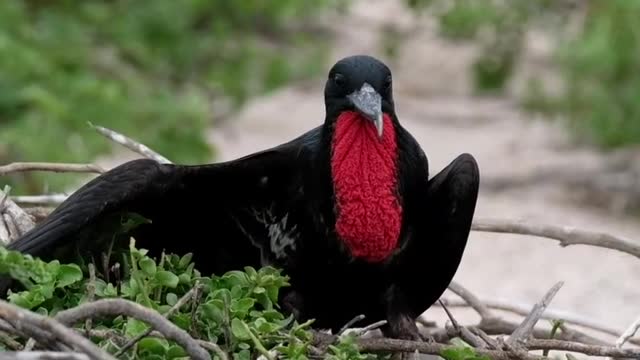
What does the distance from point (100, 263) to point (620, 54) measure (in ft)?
15.1

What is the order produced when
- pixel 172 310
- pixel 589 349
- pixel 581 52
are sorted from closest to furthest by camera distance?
pixel 172 310 < pixel 589 349 < pixel 581 52

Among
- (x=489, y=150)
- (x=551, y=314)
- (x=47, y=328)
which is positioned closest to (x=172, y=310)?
(x=47, y=328)

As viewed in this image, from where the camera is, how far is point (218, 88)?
8.05 metres

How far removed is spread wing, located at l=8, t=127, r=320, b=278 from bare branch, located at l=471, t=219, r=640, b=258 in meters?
0.45

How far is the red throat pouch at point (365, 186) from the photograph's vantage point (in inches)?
132

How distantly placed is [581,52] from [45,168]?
14.4ft

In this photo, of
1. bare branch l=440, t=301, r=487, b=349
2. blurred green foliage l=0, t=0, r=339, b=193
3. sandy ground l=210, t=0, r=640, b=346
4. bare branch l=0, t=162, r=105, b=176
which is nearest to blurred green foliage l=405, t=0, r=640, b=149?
sandy ground l=210, t=0, r=640, b=346

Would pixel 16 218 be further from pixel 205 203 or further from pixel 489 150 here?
pixel 489 150

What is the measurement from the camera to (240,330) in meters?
2.89

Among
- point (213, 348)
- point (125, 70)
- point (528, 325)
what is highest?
point (125, 70)

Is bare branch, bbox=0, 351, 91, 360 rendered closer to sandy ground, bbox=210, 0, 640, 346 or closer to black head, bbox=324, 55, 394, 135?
black head, bbox=324, 55, 394, 135

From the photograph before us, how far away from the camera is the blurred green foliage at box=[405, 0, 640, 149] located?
734 centimetres

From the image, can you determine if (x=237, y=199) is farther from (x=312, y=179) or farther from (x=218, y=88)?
(x=218, y=88)

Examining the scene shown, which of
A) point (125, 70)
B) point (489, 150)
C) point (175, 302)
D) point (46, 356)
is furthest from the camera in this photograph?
point (489, 150)
